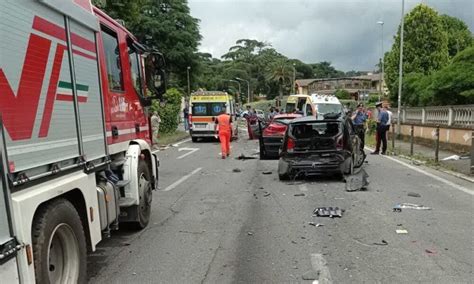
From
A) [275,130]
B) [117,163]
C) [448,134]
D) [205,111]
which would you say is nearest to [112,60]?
[117,163]

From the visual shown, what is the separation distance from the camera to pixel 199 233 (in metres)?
6.78

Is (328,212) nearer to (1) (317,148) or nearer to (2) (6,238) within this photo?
(1) (317,148)

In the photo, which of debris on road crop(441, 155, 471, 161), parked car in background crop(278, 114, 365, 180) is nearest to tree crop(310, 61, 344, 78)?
debris on road crop(441, 155, 471, 161)

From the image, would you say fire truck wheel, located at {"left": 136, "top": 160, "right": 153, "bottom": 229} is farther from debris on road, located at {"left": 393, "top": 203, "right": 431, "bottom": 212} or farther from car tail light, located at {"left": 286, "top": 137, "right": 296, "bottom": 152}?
car tail light, located at {"left": 286, "top": 137, "right": 296, "bottom": 152}

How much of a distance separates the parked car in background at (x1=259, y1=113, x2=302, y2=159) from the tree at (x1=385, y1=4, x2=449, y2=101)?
29.5 meters

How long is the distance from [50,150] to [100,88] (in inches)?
59.5

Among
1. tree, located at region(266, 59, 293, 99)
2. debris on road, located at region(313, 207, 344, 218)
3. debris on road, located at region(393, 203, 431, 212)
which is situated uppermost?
tree, located at region(266, 59, 293, 99)

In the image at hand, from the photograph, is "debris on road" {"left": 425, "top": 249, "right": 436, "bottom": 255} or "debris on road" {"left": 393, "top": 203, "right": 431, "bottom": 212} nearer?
"debris on road" {"left": 425, "top": 249, "right": 436, "bottom": 255}

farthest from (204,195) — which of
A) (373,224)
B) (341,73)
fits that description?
(341,73)

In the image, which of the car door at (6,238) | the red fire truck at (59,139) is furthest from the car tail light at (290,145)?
the car door at (6,238)

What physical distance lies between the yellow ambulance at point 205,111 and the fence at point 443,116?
985cm

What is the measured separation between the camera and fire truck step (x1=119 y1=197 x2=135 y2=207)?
20.0ft

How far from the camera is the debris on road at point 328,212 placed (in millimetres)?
7730

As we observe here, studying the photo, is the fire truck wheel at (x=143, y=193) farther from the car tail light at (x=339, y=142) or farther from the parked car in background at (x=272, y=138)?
the parked car in background at (x=272, y=138)
